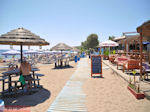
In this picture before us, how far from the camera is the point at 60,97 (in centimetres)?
447

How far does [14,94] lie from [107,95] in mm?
3879

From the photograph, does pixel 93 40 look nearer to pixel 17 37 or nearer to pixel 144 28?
pixel 144 28

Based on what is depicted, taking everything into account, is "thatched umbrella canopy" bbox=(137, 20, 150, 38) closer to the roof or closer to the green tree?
the roof

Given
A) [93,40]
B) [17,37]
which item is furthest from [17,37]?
[93,40]

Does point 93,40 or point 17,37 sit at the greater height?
point 93,40

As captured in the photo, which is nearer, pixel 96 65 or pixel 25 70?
pixel 25 70

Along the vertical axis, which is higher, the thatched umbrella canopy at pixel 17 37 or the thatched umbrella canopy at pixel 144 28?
the thatched umbrella canopy at pixel 144 28

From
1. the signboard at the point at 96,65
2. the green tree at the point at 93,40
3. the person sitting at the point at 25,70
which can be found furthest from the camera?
the green tree at the point at 93,40

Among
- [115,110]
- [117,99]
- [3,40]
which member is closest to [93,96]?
[117,99]

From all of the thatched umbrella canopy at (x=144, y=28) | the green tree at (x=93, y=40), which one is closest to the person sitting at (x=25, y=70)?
the thatched umbrella canopy at (x=144, y=28)

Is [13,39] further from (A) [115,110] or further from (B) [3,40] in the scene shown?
(A) [115,110]

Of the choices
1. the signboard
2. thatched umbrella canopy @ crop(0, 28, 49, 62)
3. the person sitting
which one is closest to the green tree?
the signboard

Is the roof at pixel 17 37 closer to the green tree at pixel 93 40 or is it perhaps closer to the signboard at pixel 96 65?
the signboard at pixel 96 65

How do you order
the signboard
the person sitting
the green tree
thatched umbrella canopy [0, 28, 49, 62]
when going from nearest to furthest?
thatched umbrella canopy [0, 28, 49, 62], the person sitting, the signboard, the green tree
